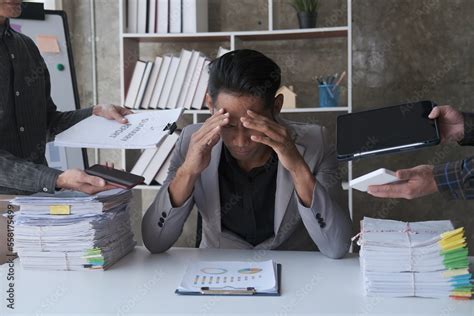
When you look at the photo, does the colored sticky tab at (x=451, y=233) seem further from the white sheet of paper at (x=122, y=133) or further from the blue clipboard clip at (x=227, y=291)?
the white sheet of paper at (x=122, y=133)

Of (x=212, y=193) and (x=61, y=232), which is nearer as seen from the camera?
(x=61, y=232)

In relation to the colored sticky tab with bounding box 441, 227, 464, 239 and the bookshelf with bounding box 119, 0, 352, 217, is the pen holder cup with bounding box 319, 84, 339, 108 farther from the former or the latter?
the colored sticky tab with bounding box 441, 227, 464, 239

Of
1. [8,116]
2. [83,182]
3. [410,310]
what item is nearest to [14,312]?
[83,182]

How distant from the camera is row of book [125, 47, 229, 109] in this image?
323cm

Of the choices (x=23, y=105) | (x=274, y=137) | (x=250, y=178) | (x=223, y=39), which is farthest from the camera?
(x=223, y=39)

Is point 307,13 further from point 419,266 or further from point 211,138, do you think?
point 419,266

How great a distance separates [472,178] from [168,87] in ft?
6.93

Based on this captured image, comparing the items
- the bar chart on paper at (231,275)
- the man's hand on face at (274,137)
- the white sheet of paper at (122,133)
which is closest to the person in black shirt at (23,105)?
the white sheet of paper at (122,133)

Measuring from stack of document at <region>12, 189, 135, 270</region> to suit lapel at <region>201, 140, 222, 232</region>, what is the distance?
406 mm

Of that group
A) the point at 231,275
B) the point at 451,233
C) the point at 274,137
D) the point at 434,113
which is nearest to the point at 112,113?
the point at 274,137

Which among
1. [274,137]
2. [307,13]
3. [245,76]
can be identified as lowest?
[274,137]

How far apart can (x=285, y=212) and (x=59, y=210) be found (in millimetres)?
708

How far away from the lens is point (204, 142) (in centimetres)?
169

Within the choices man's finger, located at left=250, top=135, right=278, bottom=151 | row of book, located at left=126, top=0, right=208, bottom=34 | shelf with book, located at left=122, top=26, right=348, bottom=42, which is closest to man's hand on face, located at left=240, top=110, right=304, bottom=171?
man's finger, located at left=250, top=135, right=278, bottom=151
